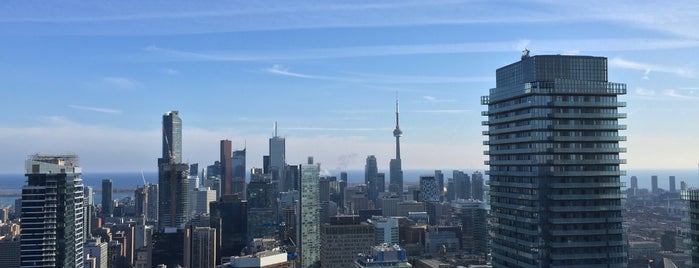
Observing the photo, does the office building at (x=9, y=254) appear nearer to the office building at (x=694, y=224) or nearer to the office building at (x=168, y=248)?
the office building at (x=168, y=248)

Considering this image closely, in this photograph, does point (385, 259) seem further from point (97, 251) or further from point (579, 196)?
point (97, 251)

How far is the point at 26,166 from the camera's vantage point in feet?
355

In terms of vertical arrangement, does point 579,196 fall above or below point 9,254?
above

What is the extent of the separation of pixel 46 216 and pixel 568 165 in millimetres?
85374

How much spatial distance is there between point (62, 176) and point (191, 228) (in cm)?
8881

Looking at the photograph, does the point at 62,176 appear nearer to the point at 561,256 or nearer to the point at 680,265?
the point at 561,256

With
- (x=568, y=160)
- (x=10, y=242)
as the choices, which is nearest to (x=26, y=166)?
(x=10, y=242)

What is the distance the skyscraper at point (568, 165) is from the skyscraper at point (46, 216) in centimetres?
7767

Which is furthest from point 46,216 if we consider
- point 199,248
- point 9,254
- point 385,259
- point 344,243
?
point 344,243

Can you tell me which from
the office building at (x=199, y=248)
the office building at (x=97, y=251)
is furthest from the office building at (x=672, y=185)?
the office building at (x=97, y=251)

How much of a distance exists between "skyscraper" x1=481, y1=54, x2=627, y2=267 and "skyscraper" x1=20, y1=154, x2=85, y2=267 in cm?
7767

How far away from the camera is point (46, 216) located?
10544cm

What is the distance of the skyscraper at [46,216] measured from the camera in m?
105

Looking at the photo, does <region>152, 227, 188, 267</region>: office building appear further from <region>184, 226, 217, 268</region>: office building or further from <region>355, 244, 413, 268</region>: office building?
<region>355, 244, 413, 268</region>: office building
